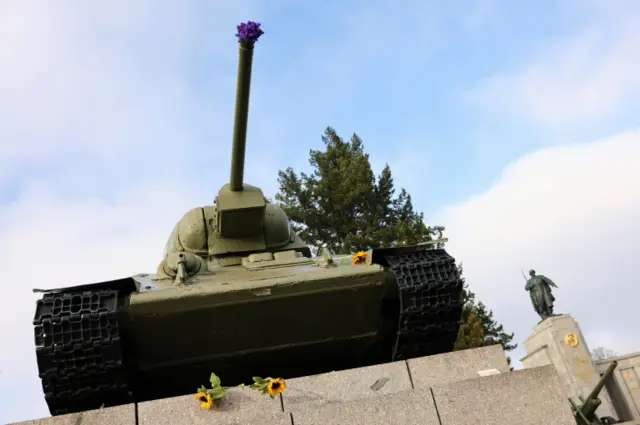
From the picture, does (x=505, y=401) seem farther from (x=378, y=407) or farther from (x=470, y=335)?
(x=470, y=335)

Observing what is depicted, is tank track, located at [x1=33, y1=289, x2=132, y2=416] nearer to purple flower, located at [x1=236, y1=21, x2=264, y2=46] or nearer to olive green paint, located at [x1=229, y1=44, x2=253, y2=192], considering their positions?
olive green paint, located at [x1=229, y1=44, x2=253, y2=192]

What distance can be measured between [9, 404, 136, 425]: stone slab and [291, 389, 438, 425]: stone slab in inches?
43.1

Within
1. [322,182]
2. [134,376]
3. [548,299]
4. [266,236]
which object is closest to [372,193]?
[322,182]

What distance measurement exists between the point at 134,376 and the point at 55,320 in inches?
39.4

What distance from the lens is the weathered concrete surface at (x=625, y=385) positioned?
16766 mm

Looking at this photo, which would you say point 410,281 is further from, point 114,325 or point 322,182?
point 322,182

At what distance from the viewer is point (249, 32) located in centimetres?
598

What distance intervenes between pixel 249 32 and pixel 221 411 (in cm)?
313

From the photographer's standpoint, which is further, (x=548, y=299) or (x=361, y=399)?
(x=548, y=299)

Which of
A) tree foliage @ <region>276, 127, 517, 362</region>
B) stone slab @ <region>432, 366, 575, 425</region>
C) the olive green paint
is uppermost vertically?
tree foliage @ <region>276, 127, 517, 362</region>

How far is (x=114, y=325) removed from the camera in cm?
571

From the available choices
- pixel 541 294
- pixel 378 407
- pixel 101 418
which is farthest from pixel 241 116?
pixel 541 294

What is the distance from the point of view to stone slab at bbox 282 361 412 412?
492 cm

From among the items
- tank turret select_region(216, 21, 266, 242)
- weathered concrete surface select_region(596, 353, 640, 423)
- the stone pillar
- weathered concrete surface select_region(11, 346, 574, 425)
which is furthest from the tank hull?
weathered concrete surface select_region(596, 353, 640, 423)
